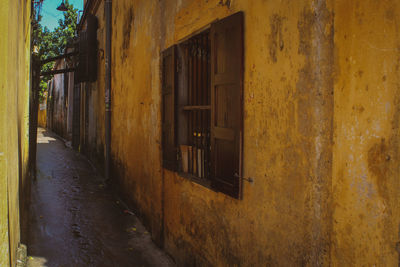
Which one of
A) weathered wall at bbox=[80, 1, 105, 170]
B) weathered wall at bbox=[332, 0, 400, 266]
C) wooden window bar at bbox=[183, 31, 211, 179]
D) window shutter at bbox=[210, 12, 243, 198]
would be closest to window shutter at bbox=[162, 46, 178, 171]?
wooden window bar at bbox=[183, 31, 211, 179]

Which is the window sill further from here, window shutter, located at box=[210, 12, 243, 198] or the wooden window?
window shutter, located at box=[210, 12, 243, 198]

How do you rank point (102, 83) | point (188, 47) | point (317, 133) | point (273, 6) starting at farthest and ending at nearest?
point (102, 83) < point (188, 47) < point (273, 6) < point (317, 133)

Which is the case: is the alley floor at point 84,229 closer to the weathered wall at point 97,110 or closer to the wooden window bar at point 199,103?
the wooden window bar at point 199,103

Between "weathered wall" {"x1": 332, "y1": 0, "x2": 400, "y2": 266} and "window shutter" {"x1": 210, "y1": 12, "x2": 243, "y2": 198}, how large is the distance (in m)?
1.12

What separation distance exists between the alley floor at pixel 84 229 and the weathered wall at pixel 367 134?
340 centimetres

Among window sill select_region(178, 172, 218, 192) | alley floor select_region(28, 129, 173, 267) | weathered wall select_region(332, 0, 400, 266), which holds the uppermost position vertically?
weathered wall select_region(332, 0, 400, 266)

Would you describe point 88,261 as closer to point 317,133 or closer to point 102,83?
point 317,133

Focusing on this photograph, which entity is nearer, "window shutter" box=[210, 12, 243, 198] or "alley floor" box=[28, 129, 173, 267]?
"window shutter" box=[210, 12, 243, 198]

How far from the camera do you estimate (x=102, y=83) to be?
10.9m

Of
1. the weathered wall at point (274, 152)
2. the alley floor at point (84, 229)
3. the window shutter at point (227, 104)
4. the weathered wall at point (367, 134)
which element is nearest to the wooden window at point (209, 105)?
the window shutter at point (227, 104)

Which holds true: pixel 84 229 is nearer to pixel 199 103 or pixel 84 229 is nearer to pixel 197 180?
pixel 197 180

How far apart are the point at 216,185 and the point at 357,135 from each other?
5.94 ft

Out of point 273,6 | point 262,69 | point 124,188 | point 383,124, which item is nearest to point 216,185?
point 262,69

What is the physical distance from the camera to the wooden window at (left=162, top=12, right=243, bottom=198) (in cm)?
325
